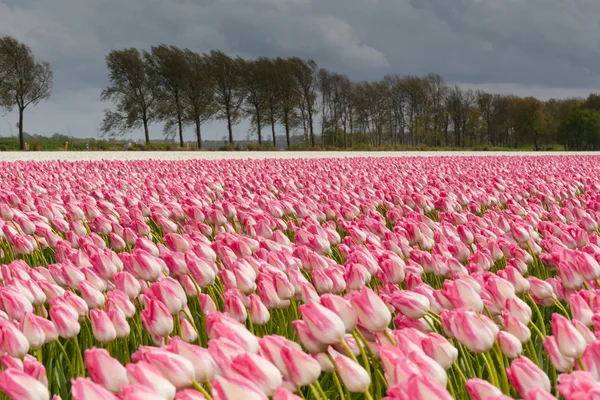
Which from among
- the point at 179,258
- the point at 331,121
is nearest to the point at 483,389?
the point at 179,258

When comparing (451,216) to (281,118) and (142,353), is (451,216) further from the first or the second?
(281,118)

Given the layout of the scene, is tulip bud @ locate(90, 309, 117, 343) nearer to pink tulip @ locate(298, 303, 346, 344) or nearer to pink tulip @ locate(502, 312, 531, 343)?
pink tulip @ locate(298, 303, 346, 344)

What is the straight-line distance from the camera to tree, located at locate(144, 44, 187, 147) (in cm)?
6512

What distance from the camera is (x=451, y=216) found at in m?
5.13

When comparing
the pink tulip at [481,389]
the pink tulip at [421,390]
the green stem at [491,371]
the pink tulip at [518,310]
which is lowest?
the green stem at [491,371]

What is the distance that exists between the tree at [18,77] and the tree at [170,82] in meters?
11.6

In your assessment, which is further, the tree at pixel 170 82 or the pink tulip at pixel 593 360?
the tree at pixel 170 82

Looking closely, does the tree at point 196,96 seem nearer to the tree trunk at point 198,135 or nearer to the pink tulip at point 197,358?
the tree trunk at point 198,135

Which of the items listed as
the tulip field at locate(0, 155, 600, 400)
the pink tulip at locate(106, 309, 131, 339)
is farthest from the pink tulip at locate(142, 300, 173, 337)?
the pink tulip at locate(106, 309, 131, 339)

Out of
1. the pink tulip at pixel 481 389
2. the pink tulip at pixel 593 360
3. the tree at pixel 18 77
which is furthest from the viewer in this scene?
the tree at pixel 18 77

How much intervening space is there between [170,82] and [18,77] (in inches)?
573

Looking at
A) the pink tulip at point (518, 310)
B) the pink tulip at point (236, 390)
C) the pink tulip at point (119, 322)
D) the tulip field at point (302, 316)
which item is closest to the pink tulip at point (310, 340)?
the tulip field at point (302, 316)

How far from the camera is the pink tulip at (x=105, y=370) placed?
5.06 ft

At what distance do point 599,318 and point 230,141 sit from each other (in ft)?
205
